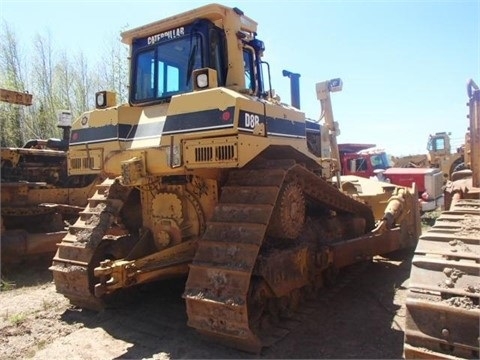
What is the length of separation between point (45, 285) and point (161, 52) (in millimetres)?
3901

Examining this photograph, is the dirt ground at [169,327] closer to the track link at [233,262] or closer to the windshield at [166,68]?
the track link at [233,262]

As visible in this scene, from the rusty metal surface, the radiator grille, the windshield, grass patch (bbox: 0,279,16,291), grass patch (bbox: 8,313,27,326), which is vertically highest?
the windshield

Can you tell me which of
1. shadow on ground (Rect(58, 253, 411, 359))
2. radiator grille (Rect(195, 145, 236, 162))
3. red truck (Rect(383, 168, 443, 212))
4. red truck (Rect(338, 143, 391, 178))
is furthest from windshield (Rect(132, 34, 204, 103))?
red truck (Rect(338, 143, 391, 178))

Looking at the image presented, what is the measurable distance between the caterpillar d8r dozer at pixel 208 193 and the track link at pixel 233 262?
1 centimetres

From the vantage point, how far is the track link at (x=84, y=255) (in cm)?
500

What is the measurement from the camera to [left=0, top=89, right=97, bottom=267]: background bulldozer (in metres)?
7.48

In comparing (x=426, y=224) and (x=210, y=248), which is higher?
(x=210, y=248)

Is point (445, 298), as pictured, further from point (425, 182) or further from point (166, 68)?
point (425, 182)

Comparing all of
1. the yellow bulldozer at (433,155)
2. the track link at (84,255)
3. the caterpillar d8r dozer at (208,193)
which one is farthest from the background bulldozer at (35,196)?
the yellow bulldozer at (433,155)

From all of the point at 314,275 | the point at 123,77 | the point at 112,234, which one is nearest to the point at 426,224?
the point at 314,275

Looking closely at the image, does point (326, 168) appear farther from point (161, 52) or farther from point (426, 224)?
point (426, 224)

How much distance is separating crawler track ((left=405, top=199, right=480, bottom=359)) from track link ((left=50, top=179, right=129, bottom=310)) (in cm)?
352

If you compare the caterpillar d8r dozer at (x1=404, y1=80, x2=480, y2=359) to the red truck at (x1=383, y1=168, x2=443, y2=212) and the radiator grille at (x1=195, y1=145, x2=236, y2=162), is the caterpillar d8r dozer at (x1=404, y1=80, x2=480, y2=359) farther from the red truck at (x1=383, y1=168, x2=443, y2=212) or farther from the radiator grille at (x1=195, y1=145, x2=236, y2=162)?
the red truck at (x1=383, y1=168, x2=443, y2=212)

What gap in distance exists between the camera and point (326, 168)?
A: 638cm
